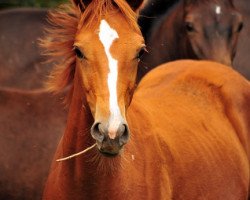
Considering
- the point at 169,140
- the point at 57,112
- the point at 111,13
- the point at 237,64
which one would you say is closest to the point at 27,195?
the point at 57,112

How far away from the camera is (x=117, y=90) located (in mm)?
4453

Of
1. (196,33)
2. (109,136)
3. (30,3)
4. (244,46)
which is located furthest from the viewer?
(30,3)

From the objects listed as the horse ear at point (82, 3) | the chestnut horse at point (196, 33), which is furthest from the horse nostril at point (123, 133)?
the chestnut horse at point (196, 33)

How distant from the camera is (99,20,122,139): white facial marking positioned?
14.0 ft

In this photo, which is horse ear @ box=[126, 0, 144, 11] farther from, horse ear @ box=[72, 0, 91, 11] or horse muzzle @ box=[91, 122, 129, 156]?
horse muzzle @ box=[91, 122, 129, 156]

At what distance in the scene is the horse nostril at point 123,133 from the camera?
4.25m

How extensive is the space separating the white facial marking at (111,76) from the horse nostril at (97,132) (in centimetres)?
6

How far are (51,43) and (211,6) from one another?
11.4 feet

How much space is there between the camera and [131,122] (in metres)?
5.01

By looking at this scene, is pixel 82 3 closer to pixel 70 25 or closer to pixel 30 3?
pixel 70 25

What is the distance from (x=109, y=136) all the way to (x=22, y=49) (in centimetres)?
563

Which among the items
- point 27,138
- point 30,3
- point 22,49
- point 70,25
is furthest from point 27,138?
point 30,3

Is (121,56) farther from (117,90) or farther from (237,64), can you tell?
(237,64)

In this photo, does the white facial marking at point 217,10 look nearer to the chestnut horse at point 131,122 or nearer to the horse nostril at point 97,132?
the chestnut horse at point 131,122
